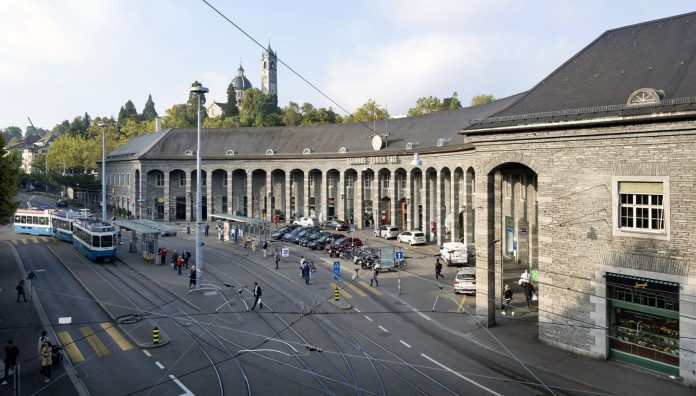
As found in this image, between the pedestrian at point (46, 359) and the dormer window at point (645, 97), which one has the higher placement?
the dormer window at point (645, 97)

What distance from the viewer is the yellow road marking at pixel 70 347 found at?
68.5 feet

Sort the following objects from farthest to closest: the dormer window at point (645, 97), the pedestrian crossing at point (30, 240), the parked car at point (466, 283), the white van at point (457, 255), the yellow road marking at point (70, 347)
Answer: the pedestrian crossing at point (30, 240) < the white van at point (457, 255) < the parked car at point (466, 283) < the yellow road marking at point (70, 347) < the dormer window at point (645, 97)

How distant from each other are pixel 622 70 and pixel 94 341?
2743cm

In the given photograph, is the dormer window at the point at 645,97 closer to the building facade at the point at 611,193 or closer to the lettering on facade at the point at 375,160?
the building facade at the point at 611,193

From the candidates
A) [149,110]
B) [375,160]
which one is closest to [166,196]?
[375,160]

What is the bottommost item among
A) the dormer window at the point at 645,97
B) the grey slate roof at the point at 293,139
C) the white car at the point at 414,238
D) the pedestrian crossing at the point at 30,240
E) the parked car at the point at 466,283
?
the parked car at the point at 466,283

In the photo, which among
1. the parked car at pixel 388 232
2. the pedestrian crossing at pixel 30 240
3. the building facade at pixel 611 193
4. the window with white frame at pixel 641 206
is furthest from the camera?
the parked car at pixel 388 232

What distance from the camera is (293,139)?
246 ft

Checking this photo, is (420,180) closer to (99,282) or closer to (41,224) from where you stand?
(99,282)

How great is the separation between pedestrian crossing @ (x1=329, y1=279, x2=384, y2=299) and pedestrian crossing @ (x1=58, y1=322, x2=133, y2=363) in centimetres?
1356

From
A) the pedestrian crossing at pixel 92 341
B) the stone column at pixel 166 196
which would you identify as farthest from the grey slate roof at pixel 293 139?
the pedestrian crossing at pixel 92 341

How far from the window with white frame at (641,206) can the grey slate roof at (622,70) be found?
3.08 metres

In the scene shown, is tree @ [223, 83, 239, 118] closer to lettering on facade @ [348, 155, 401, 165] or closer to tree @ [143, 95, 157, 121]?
tree @ [143, 95, 157, 121]

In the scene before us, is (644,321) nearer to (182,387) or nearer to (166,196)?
(182,387)
